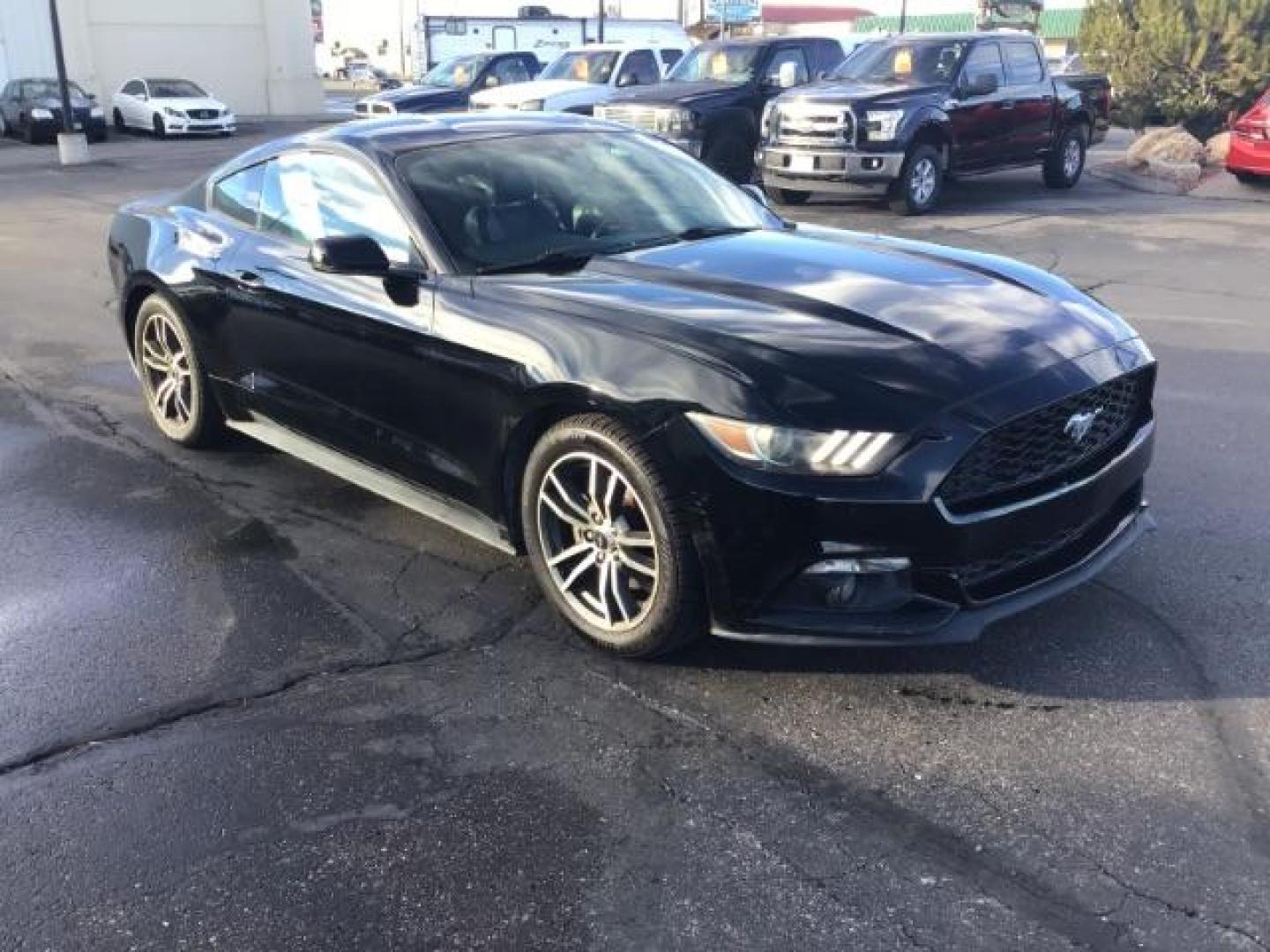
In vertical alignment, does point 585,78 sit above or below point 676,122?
above

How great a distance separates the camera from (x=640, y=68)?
19469 millimetres

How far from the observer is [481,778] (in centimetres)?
311

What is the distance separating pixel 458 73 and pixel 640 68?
5357mm

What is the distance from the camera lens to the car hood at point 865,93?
43.6 feet

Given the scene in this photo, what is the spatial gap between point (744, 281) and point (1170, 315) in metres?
5.88

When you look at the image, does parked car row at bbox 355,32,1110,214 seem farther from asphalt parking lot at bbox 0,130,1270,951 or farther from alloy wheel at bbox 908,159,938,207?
asphalt parking lot at bbox 0,130,1270,951

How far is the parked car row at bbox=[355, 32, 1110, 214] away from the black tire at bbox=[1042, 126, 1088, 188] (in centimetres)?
2

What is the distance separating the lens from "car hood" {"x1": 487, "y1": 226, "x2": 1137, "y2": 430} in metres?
3.23

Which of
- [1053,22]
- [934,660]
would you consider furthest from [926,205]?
[1053,22]

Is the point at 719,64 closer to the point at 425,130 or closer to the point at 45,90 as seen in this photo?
the point at 425,130

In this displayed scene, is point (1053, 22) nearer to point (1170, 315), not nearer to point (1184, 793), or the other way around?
point (1170, 315)

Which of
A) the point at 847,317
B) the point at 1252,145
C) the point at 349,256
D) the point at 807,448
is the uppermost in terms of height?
→ the point at 349,256

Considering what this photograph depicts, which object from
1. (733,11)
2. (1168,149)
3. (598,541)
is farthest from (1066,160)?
(733,11)

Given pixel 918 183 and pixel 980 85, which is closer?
pixel 918 183
